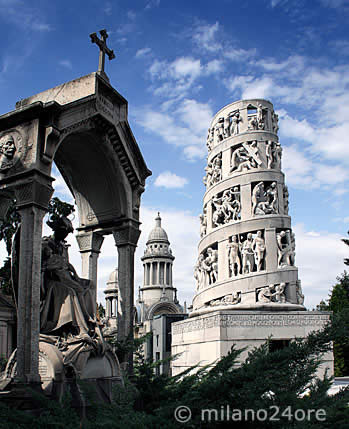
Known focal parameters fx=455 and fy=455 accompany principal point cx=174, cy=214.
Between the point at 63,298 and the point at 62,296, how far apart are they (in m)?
0.03

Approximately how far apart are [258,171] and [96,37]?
39.2ft

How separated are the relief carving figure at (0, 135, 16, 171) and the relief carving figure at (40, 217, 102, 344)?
1250 millimetres

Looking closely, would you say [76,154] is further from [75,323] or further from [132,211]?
[75,323]

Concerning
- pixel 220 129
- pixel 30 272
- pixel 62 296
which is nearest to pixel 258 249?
pixel 220 129

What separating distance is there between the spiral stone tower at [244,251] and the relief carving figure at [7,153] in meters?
10.9

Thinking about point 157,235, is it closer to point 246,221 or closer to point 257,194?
point 257,194

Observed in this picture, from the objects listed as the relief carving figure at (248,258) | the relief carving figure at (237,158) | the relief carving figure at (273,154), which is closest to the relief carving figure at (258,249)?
the relief carving figure at (248,258)

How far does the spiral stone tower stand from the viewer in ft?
52.2

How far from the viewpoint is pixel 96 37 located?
745 centimetres

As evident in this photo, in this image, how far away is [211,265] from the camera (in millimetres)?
18844

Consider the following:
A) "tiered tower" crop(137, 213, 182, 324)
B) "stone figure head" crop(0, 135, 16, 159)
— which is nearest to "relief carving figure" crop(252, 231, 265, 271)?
"stone figure head" crop(0, 135, 16, 159)

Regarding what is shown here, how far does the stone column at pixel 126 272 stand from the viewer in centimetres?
750

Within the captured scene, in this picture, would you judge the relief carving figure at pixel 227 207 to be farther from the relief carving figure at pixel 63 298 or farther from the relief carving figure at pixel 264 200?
the relief carving figure at pixel 63 298

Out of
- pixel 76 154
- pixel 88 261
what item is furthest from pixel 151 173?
pixel 88 261
